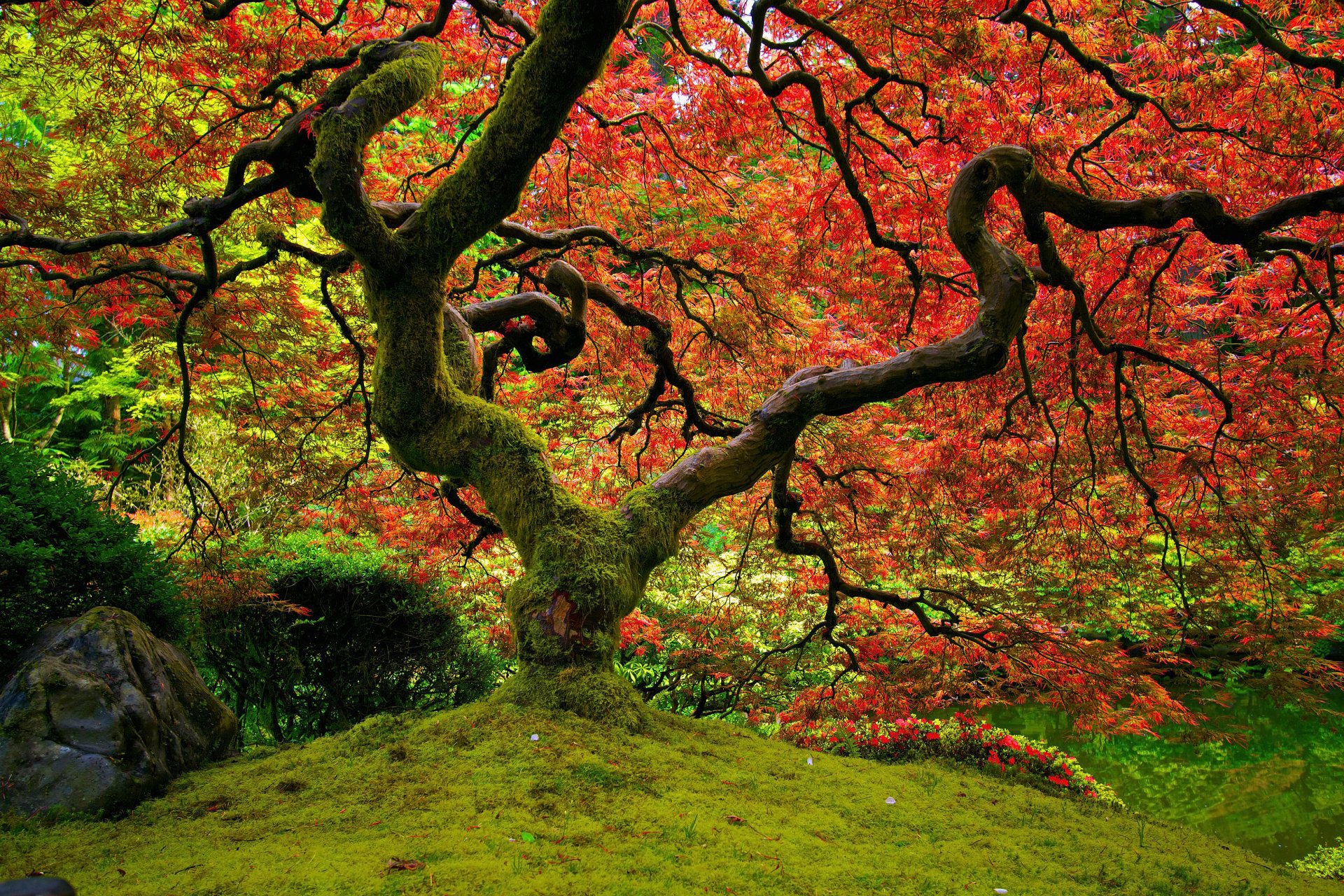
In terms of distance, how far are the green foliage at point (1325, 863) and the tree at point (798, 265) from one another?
1826mm

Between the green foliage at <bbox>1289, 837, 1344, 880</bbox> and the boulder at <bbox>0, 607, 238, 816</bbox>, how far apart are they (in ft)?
22.7

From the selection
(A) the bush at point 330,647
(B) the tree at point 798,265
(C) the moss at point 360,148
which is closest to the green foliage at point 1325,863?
(B) the tree at point 798,265

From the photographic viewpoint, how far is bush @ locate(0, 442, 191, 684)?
2320 millimetres

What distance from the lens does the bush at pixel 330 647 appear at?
5.21 metres

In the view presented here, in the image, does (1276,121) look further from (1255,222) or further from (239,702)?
(239,702)

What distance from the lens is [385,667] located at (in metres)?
5.52

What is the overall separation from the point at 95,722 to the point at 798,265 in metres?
4.24

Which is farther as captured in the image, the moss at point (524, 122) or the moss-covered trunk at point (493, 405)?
the moss-covered trunk at point (493, 405)

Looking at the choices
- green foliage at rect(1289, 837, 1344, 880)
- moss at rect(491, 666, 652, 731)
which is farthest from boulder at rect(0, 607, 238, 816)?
green foliage at rect(1289, 837, 1344, 880)

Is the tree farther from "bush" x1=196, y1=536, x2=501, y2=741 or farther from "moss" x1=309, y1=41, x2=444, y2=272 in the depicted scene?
"bush" x1=196, y1=536, x2=501, y2=741

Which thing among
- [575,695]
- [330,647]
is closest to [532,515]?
[575,695]

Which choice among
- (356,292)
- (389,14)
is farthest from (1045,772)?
(389,14)

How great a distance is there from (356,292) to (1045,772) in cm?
511

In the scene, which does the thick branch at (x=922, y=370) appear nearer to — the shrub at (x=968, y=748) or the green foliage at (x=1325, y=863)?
the shrub at (x=968, y=748)
